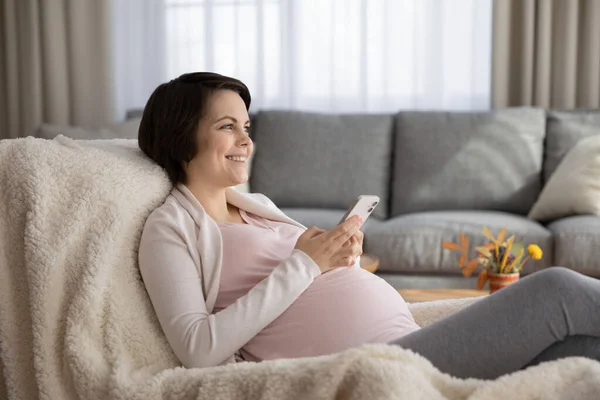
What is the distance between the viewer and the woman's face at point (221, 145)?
172 centimetres

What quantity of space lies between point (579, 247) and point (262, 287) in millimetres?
2039

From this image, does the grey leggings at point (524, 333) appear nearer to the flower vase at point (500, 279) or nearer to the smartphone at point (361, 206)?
the smartphone at point (361, 206)

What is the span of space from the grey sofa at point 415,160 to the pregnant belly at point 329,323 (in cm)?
193

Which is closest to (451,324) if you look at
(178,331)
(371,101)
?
(178,331)

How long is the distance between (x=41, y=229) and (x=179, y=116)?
1.27ft

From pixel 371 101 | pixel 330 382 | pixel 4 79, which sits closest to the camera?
pixel 330 382

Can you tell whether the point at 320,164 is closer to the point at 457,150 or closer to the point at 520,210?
the point at 457,150

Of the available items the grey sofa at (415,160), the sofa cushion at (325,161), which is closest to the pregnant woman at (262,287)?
the grey sofa at (415,160)

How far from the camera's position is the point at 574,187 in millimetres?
3496

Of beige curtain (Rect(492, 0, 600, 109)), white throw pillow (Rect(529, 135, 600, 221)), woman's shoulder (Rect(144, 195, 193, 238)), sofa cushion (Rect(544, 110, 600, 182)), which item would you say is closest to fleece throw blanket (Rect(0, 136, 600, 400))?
woman's shoulder (Rect(144, 195, 193, 238))

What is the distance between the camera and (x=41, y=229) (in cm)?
147

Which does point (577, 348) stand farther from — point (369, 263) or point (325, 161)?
point (325, 161)

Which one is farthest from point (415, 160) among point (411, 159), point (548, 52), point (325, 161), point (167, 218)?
point (167, 218)

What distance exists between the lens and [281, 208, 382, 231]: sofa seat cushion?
351 centimetres
